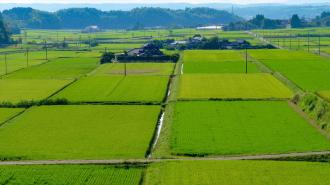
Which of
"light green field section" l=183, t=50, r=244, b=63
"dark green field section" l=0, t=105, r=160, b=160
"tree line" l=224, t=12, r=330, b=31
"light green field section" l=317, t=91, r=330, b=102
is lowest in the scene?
"dark green field section" l=0, t=105, r=160, b=160

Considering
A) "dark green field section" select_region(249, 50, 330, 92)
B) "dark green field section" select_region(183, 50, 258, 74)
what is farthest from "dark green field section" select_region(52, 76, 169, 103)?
"dark green field section" select_region(249, 50, 330, 92)

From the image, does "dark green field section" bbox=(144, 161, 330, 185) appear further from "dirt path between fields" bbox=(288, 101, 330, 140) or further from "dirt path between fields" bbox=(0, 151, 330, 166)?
"dirt path between fields" bbox=(288, 101, 330, 140)

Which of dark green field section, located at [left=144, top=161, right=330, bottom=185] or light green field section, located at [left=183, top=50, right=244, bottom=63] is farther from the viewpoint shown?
light green field section, located at [left=183, top=50, right=244, bottom=63]

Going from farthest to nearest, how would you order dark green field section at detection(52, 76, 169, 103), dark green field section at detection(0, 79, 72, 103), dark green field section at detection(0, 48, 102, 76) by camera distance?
dark green field section at detection(0, 48, 102, 76) < dark green field section at detection(0, 79, 72, 103) < dark green field section at detection(52, 76, 169, 103)

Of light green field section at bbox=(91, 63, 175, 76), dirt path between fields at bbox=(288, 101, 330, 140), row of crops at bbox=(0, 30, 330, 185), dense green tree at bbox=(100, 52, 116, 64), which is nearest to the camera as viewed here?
row of crops at bbox=(0, 30, 330, 185)

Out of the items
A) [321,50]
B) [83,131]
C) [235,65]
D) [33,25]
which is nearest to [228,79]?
[235,65]
